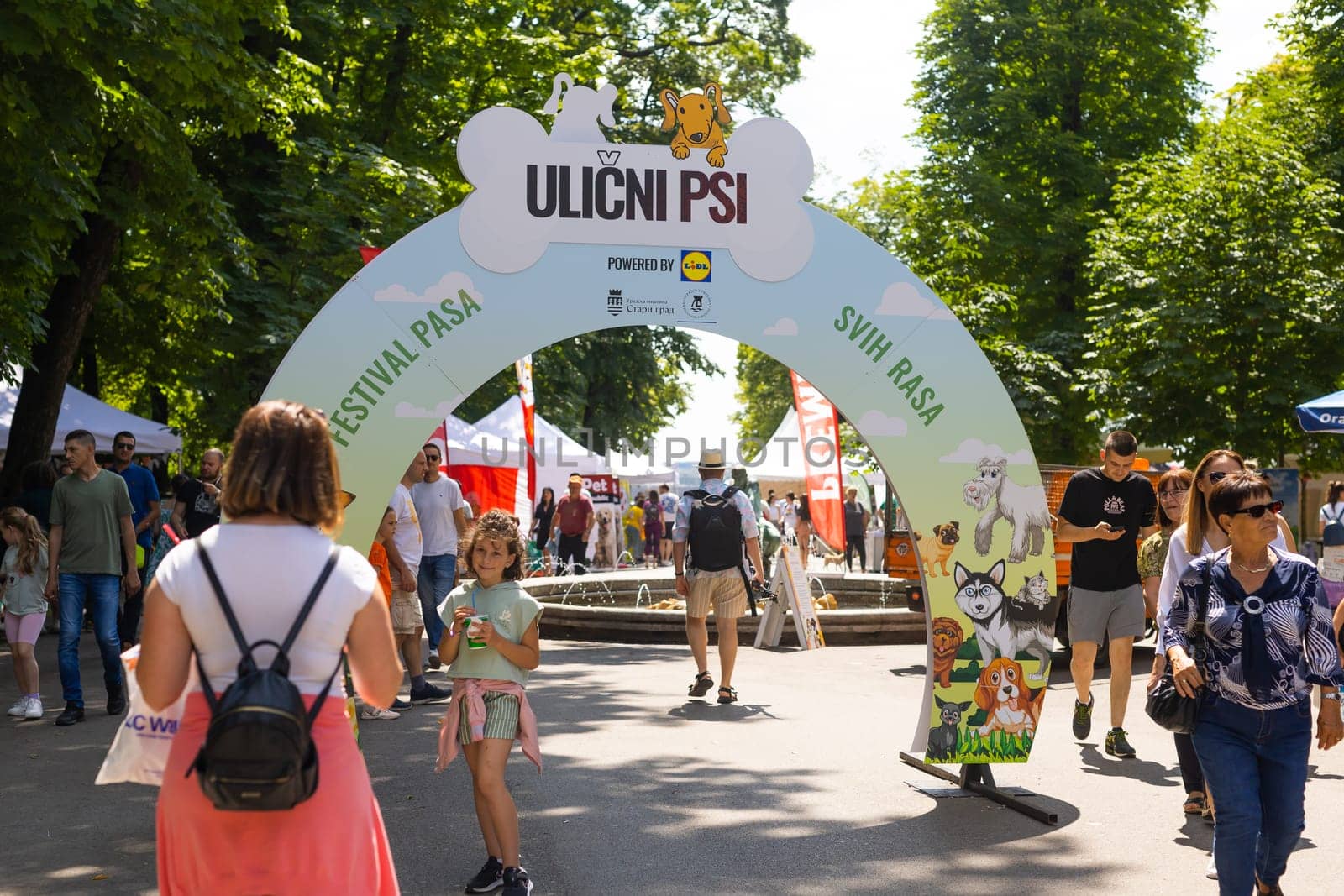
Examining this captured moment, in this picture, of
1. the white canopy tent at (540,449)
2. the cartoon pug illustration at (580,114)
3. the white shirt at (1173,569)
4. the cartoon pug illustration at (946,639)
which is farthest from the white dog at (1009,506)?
the white canopy tent at (540,449)

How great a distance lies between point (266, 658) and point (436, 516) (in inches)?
323

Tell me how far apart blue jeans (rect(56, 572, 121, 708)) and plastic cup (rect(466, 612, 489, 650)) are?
5139 mm

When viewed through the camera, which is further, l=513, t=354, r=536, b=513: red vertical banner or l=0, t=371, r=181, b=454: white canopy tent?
l=513, t=354, r=536, b=513: red vertical banner

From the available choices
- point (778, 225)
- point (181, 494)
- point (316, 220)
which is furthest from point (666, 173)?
point (316, 220)

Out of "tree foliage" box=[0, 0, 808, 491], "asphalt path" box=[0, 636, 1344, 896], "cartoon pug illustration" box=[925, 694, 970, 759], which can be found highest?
"tree foliage" box=[0, 0, 808, 491]

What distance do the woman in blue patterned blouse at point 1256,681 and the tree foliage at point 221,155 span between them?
9.02 meters

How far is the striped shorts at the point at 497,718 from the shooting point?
217 inches

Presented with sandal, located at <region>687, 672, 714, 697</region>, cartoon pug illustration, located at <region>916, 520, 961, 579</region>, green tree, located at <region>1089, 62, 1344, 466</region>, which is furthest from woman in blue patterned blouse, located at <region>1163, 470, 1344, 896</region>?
green tree, located at <region>1089, 62, 1344, 466</region>

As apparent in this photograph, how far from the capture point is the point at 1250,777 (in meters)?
4.75

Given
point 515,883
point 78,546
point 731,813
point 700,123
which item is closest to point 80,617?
point 78,546

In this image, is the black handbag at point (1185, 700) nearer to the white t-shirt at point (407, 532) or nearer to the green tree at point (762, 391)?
the white t-shirt at point (407, 532)

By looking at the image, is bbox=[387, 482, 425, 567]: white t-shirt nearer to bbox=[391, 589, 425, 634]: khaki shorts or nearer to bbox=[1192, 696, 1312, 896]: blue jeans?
bbox=[391, 589, 425, 634]: khaki shorts

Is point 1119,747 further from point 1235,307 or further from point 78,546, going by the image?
point 1235,307

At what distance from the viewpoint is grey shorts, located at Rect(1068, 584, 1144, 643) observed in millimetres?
8555
